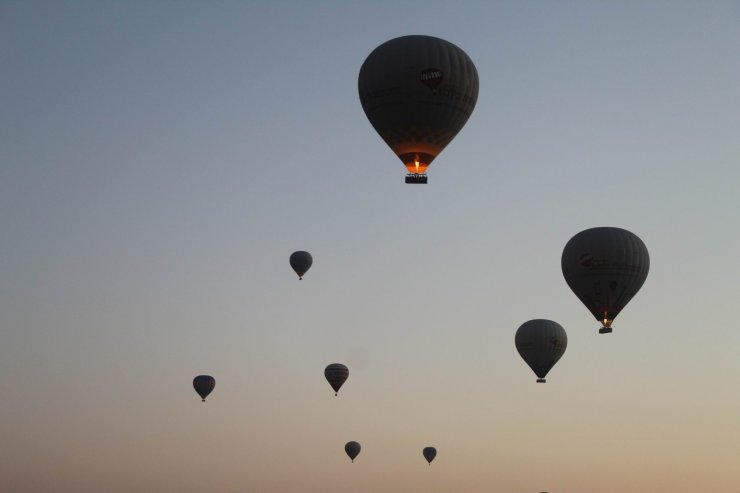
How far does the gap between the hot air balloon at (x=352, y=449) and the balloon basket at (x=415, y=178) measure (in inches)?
2249

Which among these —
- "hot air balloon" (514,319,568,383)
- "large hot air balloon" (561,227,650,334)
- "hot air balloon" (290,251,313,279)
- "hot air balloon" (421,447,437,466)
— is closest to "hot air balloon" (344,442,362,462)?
"hot air balloon" (421,447,437,466)

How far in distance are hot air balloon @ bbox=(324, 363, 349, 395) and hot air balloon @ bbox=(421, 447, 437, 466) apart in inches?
453

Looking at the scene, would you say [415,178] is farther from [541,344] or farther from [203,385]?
[203,385]

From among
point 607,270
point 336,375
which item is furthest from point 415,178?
point 336,375

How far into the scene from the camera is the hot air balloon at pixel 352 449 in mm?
104062

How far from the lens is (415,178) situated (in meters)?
50.3

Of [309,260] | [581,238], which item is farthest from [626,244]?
[309,260]

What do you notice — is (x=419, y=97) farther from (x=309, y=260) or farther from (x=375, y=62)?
(x=309, y=260)

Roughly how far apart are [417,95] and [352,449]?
2328 inches

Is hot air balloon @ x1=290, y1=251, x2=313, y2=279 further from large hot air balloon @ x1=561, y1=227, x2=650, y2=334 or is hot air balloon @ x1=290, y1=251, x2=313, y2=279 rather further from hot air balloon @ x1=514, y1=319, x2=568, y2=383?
large hot air balloon @ x1=561, y1=227, x2=650, y2=334

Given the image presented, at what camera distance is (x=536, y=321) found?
7688 cm

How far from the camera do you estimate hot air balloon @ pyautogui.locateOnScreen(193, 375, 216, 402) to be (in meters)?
94.6

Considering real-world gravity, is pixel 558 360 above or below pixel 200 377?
below

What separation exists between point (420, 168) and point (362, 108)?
3773 millimetres
